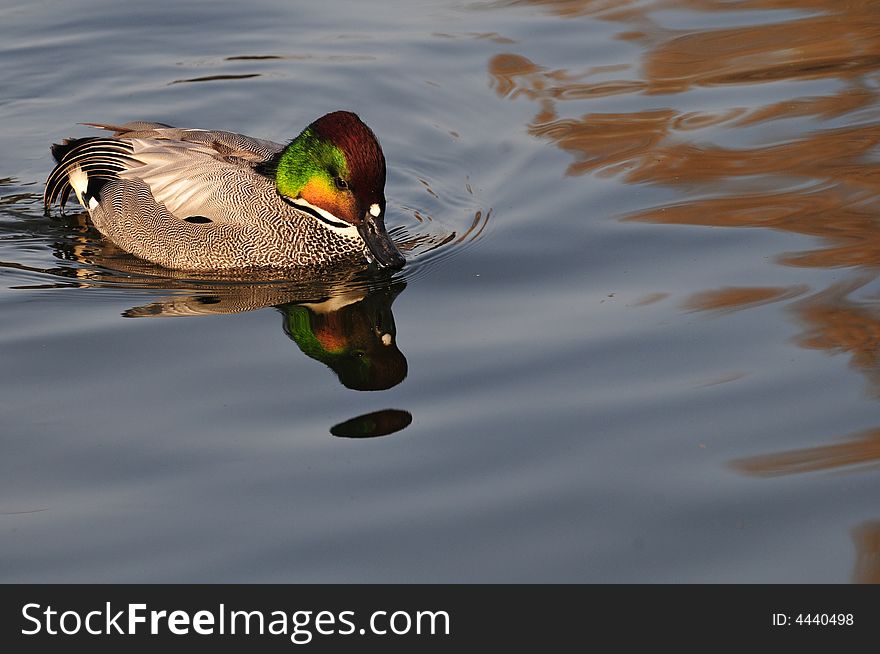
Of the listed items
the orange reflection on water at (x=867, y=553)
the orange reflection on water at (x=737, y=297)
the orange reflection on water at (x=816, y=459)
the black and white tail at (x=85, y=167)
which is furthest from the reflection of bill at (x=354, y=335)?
the orange reflection on water at (x=867, y=553)

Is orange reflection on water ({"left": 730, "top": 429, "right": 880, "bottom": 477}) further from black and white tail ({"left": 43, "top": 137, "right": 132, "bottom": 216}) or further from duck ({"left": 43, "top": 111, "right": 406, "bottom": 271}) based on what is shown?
black and white tail ({"left": 43, "top": 137, "right": 132, "bottom": 216})

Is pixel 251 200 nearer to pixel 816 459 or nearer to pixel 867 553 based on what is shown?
pixel 816 459

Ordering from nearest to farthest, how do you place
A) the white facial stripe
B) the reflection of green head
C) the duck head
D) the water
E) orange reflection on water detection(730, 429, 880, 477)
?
the water, orange reflection on water detection(730, 429, 880, 477), the reflection of green head, the duck head, the white facial stripe

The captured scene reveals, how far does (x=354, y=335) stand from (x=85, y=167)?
8.70 feet

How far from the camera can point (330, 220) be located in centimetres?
773

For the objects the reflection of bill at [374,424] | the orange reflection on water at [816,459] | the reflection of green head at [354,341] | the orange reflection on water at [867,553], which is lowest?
the orange reflection on water at [867,553]

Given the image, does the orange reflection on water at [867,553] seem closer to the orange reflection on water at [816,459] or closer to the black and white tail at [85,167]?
the orange reflection on water at [816,459]

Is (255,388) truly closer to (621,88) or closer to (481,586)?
(481,586)

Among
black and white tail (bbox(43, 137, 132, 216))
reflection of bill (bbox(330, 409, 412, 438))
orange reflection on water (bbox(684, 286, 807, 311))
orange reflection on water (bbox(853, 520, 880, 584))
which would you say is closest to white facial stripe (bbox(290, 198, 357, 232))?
black and white tail (bbox(43, 137, 132, 216))

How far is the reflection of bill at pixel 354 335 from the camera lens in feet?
20.2

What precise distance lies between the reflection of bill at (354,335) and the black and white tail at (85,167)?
190 centimetres

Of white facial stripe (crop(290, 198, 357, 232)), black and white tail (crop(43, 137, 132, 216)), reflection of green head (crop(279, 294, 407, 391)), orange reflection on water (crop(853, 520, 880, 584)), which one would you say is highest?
black and white tail (crop(43, 137, 132, 216))

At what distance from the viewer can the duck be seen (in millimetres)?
7461

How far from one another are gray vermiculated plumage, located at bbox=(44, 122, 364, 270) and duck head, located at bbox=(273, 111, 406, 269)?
0.35ft
